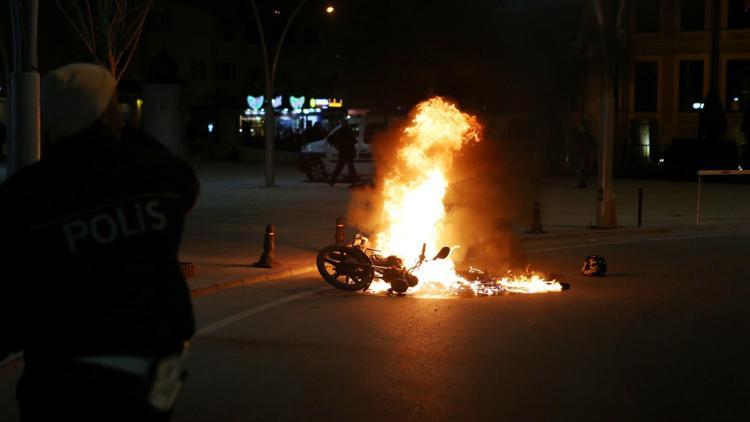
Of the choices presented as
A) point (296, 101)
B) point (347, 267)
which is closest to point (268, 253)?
point (347, 267)

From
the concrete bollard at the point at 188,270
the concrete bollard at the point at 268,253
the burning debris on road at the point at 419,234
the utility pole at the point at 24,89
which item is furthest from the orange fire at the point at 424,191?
the utility pole at the point at 24,89

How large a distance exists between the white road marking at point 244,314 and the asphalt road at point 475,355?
0.9 inches

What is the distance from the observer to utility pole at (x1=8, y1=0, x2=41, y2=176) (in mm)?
9844

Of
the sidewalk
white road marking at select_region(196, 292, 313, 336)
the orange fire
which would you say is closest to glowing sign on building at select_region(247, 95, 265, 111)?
the sidewalk

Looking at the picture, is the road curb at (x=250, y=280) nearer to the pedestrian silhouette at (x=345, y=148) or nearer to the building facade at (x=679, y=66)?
the pedestrian silhouette at (x=345, y=148)

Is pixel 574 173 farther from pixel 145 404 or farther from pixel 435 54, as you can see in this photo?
pixel 145 404

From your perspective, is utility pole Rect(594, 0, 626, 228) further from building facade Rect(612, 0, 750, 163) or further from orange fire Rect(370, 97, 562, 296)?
building facade Rect(612, 0, 750, 163)

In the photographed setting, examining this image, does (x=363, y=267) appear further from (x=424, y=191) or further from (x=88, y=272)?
(x=88, y=272)

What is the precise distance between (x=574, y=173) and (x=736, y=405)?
3031cm

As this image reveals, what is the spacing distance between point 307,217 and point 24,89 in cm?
1093

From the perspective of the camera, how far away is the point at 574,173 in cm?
3659

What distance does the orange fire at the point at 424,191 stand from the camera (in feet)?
39.9

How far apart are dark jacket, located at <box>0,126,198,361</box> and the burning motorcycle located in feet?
26.9

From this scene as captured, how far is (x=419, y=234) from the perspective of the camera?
12453 millimetres
